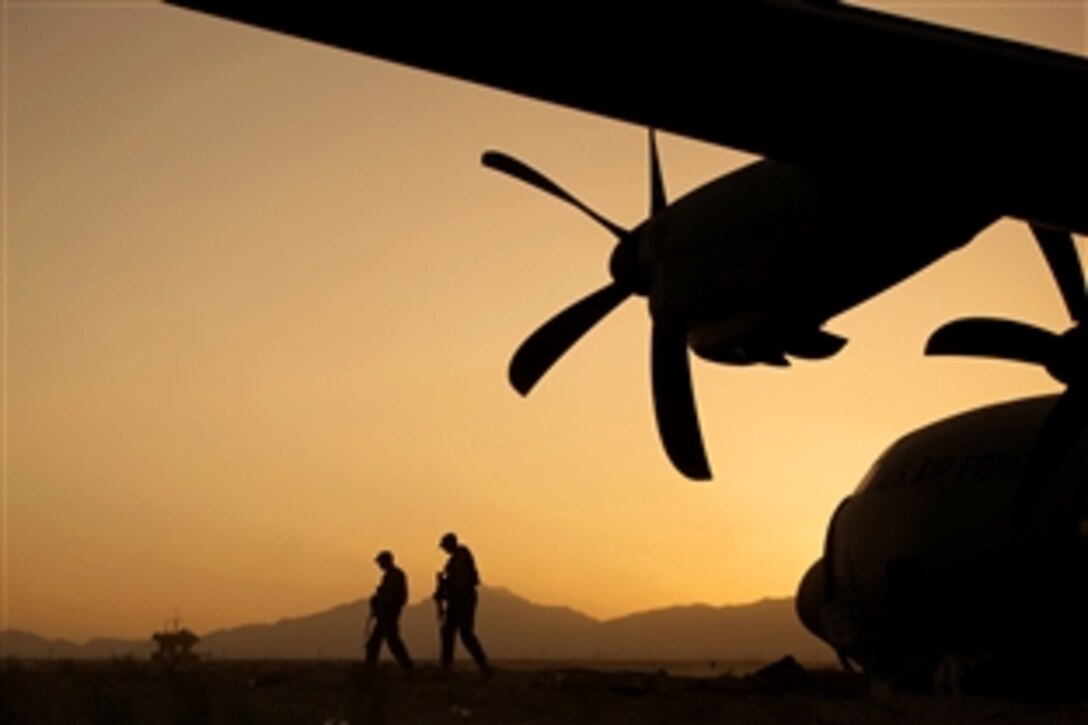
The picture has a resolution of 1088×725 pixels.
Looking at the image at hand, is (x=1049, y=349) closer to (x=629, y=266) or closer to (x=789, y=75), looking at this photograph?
(x=629, y=266)

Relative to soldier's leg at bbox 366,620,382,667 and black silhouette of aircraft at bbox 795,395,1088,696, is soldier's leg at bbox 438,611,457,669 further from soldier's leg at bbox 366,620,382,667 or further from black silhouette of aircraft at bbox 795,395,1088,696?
black silhouette of aircraft at bbox 795,395,1088,696

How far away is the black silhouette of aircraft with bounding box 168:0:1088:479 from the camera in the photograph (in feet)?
23.7

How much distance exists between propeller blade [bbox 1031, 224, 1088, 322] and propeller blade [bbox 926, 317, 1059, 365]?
63 centimetres

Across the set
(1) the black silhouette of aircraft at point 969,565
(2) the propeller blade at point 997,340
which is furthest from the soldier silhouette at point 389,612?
(2) the propeller blade at point 997,340

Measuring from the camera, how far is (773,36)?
744cm

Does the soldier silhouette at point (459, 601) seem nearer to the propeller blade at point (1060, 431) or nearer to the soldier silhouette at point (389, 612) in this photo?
the soldier silhouette at point (389, 612)

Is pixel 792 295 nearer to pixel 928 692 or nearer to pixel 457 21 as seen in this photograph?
pixel 457 21

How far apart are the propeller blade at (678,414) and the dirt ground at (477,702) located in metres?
4.73

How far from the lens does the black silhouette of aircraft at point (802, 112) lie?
7230 mm

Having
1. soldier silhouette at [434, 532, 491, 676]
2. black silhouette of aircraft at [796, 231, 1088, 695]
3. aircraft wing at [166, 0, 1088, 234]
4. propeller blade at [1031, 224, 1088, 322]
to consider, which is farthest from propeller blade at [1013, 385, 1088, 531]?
soldier silhouette at [434, 532, 491, 676]

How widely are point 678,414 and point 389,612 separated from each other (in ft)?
42.0

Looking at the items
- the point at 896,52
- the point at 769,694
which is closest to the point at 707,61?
the point at 896,52

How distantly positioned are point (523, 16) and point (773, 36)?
1.36 meters

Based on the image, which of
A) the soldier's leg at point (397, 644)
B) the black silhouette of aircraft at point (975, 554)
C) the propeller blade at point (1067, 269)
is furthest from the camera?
the soldier's leg at point (397, 644)
